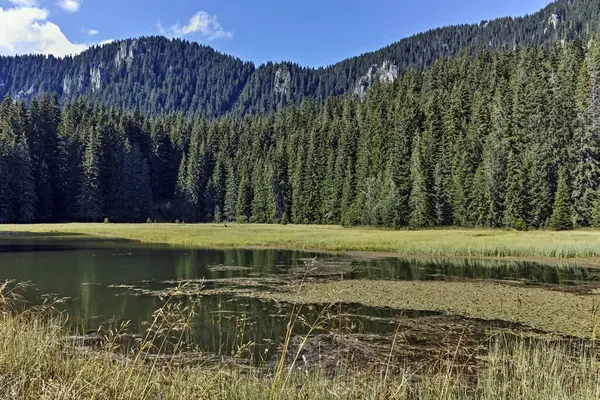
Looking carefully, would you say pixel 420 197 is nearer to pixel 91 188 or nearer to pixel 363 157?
pixel 363 157

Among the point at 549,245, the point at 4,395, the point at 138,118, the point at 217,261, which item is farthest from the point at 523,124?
the point at 138,118

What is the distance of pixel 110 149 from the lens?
103 meters

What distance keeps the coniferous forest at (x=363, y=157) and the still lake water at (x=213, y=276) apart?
35905mm

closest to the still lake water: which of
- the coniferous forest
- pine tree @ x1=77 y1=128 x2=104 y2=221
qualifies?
the coniferous forest

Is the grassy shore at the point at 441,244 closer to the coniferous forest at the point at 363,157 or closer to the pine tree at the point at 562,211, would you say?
the pine tree at the point at 562,211

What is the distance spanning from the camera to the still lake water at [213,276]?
558 inches

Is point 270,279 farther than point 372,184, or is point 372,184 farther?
point 372,184

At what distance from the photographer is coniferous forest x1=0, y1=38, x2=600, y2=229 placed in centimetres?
6450

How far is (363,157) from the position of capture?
3457 inches

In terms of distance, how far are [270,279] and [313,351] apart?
1252cm

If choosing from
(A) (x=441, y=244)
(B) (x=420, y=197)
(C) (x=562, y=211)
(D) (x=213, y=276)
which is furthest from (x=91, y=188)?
(C) (x=562, y=211)

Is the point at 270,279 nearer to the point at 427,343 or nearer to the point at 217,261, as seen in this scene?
the point at 217,261

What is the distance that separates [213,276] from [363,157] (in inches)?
2611

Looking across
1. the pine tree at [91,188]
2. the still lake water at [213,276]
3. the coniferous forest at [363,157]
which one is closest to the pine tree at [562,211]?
the coniferous forest at [363,157]
